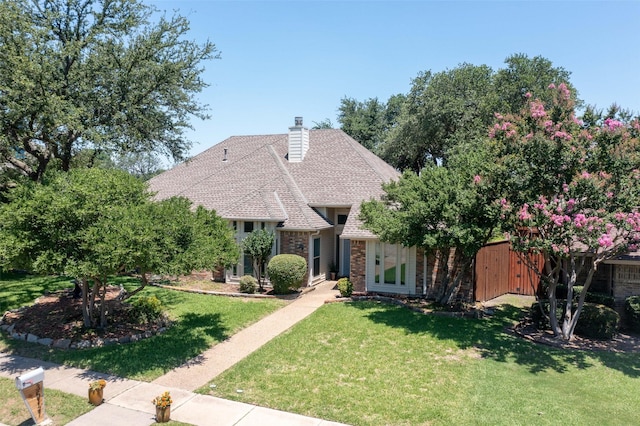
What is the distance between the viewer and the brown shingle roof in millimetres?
18938

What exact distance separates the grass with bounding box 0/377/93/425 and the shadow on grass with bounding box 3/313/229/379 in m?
1.25

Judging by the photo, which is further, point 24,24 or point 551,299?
point 24,24

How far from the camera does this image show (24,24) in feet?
41.8

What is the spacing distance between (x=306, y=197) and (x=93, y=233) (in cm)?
1225

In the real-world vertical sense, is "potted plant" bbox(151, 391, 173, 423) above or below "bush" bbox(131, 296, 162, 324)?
below

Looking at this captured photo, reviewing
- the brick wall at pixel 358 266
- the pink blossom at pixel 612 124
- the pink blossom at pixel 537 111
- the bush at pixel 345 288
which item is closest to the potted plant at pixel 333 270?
the brick wall at pixel 358 266

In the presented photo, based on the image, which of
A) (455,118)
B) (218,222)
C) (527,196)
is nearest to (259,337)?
(218,222)

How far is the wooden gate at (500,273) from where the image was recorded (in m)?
16.5

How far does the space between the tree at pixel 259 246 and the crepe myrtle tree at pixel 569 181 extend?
9642 mm

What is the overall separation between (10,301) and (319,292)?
448 inches

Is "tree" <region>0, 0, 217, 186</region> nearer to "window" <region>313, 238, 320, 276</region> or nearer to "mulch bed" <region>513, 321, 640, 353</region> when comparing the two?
"window" <region>313, 238, 320, 276</region>

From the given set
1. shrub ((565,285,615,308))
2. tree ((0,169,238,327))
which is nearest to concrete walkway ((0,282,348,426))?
tree ((0,169,238,327))

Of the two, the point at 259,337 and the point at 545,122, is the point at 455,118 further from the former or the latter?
the point at 259,337

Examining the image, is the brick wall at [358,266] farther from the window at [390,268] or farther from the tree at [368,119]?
the tree at [368,119]
